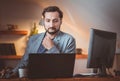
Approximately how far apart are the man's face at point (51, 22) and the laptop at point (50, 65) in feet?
4.11

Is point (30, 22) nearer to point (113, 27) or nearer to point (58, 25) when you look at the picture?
point (58, 25)

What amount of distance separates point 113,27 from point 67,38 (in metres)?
0.97

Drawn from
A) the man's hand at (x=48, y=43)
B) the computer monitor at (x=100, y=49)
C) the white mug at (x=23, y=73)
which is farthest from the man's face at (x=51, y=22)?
the white mug at (x=23, y=73)

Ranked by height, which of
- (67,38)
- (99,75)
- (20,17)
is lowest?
→ (99,75)

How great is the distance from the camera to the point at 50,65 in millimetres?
2170

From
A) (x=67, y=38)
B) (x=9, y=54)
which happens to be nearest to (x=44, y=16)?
(x=67, y=38)

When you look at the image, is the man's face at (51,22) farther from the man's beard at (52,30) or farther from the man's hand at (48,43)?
the man's hand at (48,43)

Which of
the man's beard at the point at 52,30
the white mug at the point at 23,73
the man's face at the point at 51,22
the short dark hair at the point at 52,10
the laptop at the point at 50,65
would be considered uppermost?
the short dark hair at the point at 52,10

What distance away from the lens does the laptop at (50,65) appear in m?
2.12

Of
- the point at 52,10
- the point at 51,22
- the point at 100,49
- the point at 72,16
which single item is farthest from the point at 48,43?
the point at 100,49

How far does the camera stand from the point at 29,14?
12.1ft

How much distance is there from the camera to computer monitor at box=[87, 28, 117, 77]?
2443 millimetres

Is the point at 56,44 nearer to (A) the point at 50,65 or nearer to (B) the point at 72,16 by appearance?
(B) the point at 72,16

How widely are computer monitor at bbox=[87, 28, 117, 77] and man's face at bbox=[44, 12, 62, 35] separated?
103cm
